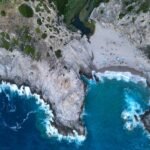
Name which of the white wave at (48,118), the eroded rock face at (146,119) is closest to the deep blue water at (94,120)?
the white wave at (48,118)

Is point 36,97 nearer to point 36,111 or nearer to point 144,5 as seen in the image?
point 36,111

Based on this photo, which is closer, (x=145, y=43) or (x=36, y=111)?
(x=36, y=111)

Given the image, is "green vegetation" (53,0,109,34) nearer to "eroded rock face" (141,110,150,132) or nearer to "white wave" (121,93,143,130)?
"white wave" (121,93,143,130)

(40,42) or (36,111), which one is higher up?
(40,42)

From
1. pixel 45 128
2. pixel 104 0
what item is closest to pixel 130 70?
pixel 104 0

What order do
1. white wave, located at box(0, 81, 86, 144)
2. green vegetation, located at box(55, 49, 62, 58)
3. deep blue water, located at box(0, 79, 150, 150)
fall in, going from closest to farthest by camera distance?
1. deep blue water, located at box(0, 79, 150, 150)
2. white wave, located at box(0, 81, 86, 144)
3. green vegetation, located at box(55, 49, 62, 58)

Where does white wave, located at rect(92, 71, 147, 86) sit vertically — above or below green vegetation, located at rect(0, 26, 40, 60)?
below

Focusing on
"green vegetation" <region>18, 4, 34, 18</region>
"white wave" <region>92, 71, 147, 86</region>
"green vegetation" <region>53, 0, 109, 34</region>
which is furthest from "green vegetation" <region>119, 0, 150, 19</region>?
"green vegetation" <region>18, 4, 34, 18</region>
